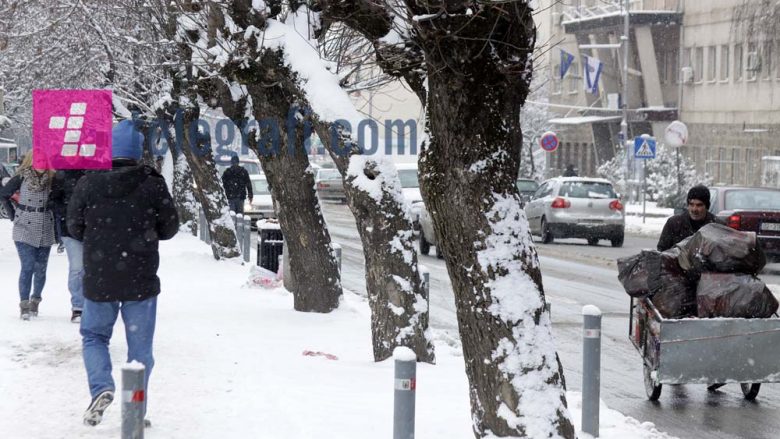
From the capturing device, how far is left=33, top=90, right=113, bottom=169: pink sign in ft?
94.9

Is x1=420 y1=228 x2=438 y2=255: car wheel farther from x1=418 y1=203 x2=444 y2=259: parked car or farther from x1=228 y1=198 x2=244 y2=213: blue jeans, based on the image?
x1=228 y1=198 x2=244 y2=213: blue jeans

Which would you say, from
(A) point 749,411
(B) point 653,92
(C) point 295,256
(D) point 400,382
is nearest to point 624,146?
(B) point 653,92

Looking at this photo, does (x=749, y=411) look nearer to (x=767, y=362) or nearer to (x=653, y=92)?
(x=767, y=362)

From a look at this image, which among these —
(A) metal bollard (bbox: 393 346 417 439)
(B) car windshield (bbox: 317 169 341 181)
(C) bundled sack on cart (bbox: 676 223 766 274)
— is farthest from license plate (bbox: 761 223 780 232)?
(B) car windshield (bbox: 317 169 341 181)

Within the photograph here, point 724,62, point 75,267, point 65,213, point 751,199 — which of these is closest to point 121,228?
point 75,267

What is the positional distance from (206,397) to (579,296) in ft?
30.5

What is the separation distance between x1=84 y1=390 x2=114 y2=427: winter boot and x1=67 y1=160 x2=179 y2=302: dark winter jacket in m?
0.61

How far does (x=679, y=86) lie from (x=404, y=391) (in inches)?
1924

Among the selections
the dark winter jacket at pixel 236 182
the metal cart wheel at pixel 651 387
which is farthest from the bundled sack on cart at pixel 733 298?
the dark winter jacket at pixel 236 182

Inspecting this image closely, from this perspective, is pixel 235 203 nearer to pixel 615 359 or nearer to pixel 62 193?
pixel 62 193

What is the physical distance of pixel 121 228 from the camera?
7887 millimetres

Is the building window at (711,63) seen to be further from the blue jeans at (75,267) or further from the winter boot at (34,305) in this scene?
the blue jeans at (75,267)

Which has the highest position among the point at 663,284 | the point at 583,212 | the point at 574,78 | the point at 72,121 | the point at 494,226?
the point at 574,78

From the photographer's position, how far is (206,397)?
921 centimetres
